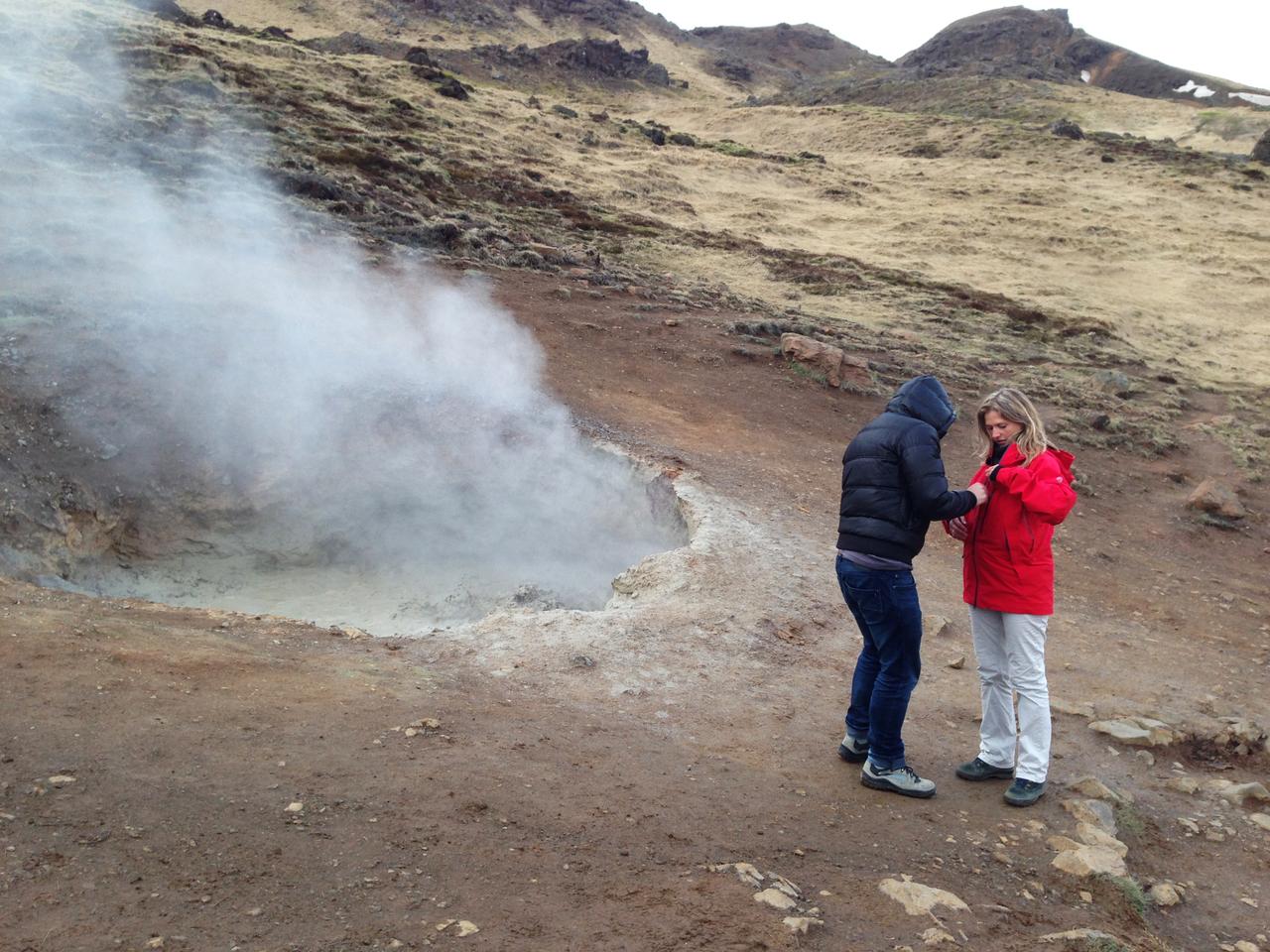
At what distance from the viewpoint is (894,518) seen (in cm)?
300

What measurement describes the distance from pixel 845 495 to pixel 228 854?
2.07m

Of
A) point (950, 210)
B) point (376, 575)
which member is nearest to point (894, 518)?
point (376, 575)

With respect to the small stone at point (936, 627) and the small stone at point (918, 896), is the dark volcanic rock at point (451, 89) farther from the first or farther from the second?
the small stone at point (918, 896)

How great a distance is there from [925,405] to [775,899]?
1.55 meters

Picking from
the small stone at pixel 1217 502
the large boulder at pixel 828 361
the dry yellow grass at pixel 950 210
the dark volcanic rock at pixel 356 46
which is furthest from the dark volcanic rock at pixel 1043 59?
the small stone at pixel 1217 502

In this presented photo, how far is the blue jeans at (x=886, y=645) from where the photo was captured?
3027 mm

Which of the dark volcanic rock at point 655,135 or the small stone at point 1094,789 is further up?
the dark volcanic rock at point 655,135

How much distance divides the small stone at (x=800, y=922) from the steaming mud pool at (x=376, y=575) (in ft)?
10.4

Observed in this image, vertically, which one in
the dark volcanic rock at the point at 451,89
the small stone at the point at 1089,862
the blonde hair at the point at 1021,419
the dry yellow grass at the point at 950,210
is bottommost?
the small stone at the point at 1089,862

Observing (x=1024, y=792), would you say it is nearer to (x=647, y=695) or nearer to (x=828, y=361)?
(x=647, y=695)

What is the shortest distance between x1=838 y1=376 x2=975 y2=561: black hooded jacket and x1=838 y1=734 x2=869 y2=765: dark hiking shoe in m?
0.81

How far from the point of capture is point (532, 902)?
2.43m

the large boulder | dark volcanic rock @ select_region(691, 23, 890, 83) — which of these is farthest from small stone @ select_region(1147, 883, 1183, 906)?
dark volcanic rock @ select_region(691, 23, 890, 83)

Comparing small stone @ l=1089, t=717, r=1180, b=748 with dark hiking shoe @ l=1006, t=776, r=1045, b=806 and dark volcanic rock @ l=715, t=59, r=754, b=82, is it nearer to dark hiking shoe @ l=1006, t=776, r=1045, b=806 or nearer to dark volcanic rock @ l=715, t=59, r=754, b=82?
dark hiking shoe @ l=1006, t=776, r=1045, b=806
